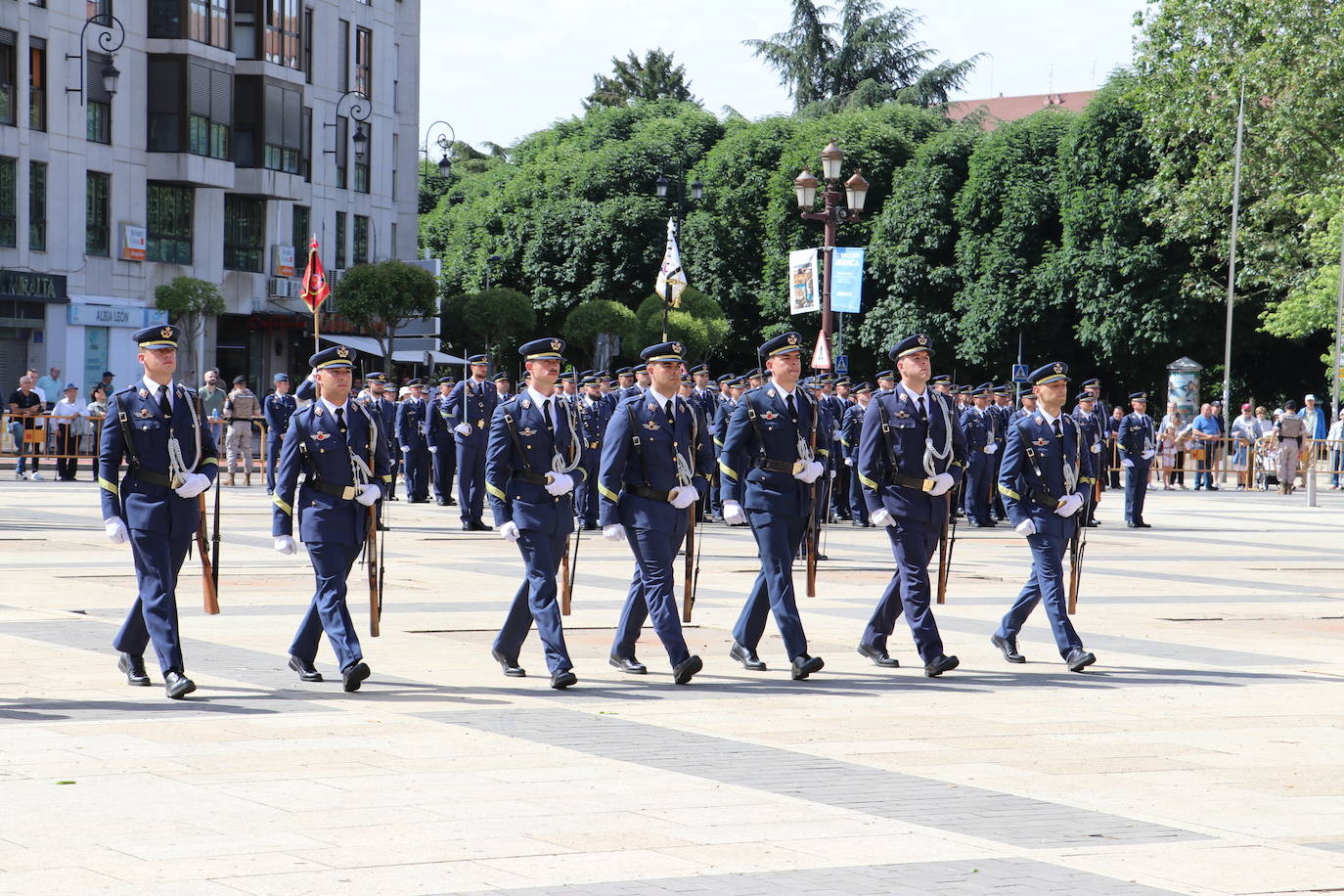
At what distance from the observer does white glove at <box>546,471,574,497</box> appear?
10484mm

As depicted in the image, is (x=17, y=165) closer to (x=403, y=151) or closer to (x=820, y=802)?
(x=403, y=151)

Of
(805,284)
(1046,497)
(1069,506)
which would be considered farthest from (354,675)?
(805,284)

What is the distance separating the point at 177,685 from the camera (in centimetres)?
968

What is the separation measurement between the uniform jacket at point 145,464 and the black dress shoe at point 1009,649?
4945 millimetres

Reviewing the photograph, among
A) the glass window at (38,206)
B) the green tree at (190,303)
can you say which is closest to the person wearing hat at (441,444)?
the green tree at (190,303)

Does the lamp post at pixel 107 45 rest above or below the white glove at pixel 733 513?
above

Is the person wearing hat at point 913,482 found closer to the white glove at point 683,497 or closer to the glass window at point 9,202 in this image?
the white glove at point 683,497

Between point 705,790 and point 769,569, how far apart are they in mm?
3441

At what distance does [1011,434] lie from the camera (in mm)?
11828

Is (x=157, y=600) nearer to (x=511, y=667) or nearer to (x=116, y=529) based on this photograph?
(x=116, y=529)

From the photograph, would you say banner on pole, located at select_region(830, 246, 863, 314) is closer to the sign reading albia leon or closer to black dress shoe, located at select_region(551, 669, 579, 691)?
black dress shoe, located at select_region(551, 669, 579, 691)

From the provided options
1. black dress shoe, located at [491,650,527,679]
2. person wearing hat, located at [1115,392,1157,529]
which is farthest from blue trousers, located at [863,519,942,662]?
person wearing hat, located at [1115,392,1157,529]

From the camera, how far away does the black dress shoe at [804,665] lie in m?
10.8

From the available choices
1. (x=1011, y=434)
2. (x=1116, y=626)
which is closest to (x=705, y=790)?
(x=1011, y=434)
